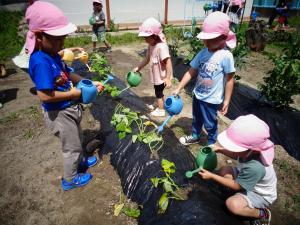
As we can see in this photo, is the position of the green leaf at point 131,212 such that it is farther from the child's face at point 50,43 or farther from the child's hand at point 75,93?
the child's face at point 50,43

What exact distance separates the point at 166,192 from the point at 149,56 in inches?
92.5

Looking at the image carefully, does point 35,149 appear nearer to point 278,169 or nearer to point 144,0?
point 278,169

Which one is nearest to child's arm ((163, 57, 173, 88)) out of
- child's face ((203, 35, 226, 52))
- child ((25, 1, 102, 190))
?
child's face ((203, 35, 226, 52))

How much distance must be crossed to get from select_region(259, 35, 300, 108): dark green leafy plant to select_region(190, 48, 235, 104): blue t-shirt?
143 centimetres

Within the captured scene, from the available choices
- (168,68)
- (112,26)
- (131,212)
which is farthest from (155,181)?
(112,26)

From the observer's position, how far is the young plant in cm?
203

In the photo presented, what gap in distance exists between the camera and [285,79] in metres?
3.76

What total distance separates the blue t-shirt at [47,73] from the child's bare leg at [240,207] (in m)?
1.75

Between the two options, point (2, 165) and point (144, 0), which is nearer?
point (2, 165)

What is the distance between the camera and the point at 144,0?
35.1 feet

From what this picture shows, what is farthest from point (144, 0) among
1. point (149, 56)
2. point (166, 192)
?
point (166, 192)

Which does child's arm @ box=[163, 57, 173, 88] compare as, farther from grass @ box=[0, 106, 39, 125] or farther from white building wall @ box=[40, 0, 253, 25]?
white building wall @ box=[40, 0, 253, 25]

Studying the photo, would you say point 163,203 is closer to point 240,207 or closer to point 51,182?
point 240,207

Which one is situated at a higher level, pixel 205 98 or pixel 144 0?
pixel 144 0
